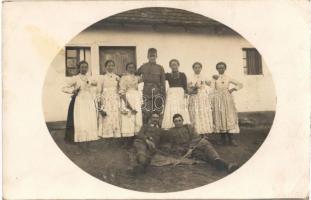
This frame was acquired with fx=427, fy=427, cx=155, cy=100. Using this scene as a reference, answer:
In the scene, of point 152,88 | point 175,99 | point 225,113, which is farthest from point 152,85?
point 225,113

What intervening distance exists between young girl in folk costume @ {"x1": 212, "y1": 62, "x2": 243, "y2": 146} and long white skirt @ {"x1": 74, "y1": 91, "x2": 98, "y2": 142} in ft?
4.52

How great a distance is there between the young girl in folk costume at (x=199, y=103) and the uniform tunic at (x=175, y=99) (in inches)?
2.7

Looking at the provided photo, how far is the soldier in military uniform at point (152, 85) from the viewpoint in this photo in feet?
15.8

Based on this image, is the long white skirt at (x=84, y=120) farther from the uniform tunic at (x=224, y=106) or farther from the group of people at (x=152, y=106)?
the uniform tunic at (x=224, y=106)

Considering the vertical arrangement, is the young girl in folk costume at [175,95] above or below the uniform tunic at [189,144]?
above

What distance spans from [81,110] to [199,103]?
1341 millimetres

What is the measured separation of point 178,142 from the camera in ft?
15.8

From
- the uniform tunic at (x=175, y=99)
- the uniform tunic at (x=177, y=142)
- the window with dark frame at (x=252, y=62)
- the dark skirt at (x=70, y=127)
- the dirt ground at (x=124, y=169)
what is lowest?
the dirt ground at (x=124, y=169)

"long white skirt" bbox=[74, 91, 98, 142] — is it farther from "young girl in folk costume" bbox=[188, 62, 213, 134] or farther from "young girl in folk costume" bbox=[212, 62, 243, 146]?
"young girl in folk costume" bbox=[212, 62, 243, 146]

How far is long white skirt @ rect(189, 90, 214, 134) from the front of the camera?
4.85 metres

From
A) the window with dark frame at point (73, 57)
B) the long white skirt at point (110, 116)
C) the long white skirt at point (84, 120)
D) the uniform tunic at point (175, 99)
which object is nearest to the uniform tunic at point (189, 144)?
the uniform tunic at point (175, 99)

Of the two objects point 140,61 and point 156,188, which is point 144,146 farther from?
point 140,61

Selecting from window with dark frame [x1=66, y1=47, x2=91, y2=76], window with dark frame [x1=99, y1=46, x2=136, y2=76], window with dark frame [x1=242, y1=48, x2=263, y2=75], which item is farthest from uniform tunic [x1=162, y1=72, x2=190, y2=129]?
window with dark frame [x1=66, y1=47, x2=91, y2=76]

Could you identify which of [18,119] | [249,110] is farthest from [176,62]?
[18,119]
